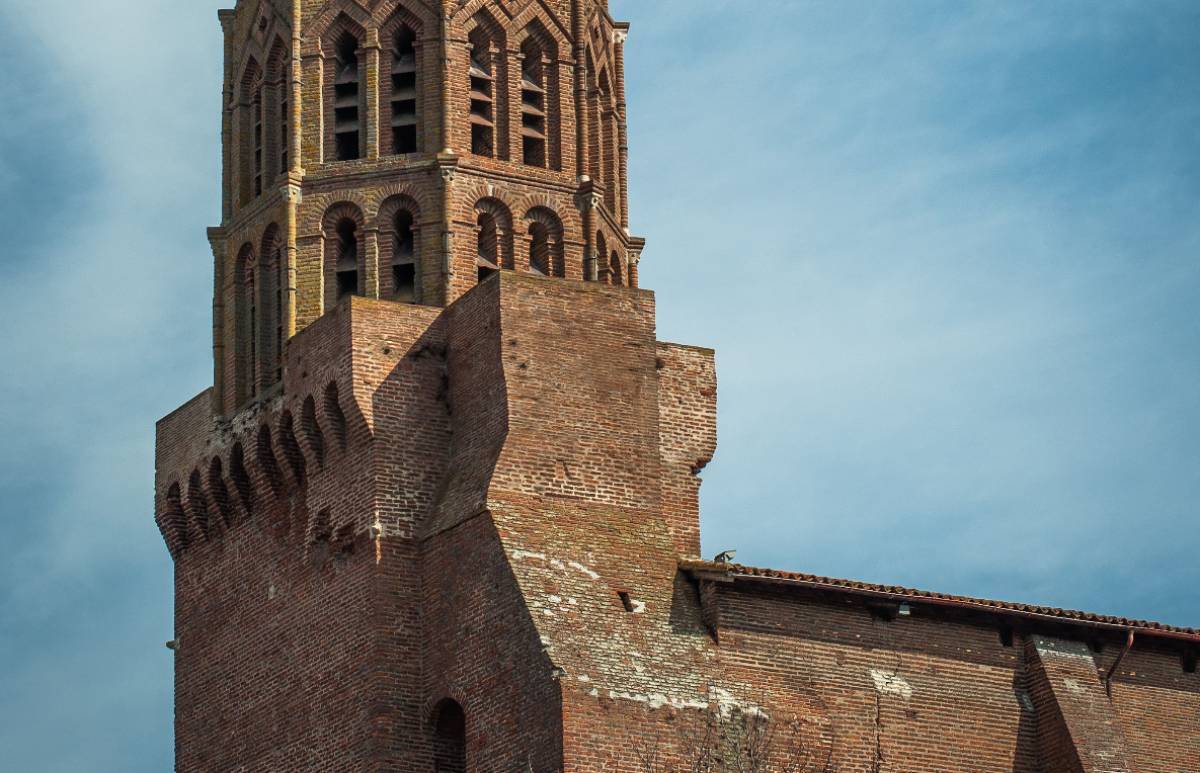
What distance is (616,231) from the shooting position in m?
45.8

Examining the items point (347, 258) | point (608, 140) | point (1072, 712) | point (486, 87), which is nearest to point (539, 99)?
point (486, 87)

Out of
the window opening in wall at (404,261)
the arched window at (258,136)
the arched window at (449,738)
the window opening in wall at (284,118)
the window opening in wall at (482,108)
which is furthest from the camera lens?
the arched window at (258,136)

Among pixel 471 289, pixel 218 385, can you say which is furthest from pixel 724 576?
pixel 218 385

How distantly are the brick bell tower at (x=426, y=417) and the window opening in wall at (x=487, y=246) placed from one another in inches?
1.8

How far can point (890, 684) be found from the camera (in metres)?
41.0

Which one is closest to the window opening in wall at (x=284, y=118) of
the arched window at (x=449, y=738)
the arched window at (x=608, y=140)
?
the arched window at (x=608, y=140)

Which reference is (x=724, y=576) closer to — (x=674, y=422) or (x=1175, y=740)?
(x=674, y=422)

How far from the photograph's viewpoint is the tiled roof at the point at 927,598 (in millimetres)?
40031

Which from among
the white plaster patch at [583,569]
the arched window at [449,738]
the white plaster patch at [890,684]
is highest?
the white plaster patch at [583,569]

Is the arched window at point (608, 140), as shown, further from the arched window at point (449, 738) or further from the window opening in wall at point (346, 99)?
the arched window at point (449, 738)

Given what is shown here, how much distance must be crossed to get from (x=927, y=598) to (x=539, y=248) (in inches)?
319

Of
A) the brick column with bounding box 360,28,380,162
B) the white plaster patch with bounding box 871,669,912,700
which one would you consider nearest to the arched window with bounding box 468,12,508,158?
the brick column with bounding box 360,28,380,162

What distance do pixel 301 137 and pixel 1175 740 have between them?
52.0ft

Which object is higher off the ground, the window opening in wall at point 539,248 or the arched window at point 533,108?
the arched window at point 533,108
